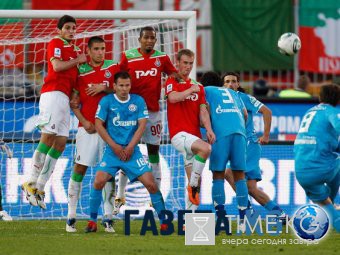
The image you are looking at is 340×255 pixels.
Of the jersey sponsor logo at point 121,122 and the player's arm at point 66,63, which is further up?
the player's arm at point 66,63

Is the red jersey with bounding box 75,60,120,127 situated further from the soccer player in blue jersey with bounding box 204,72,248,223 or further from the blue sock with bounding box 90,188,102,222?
the soccer player in blue jersey with bounding box 204,72,248,223

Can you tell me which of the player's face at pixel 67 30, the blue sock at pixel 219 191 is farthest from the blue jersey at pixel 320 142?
the player's face at pixel 67 30

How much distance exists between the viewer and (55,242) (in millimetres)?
12398

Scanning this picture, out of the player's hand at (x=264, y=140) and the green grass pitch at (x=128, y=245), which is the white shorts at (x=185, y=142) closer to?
the green grass pitch at (x=128, y=245)

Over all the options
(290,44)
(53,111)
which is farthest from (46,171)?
(290,44)

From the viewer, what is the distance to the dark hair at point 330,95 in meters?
13.1

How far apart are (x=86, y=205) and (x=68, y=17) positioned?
11.6ft

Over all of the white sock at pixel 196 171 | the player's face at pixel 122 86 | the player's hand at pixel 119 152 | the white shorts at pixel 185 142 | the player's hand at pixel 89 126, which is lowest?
the white sock at pixel 196 171

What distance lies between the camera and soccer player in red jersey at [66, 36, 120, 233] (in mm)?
13672

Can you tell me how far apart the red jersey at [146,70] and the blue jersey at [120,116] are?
670 millimetres

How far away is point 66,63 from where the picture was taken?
44.9 ft

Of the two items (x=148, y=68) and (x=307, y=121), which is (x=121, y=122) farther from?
(x=307, y=121)

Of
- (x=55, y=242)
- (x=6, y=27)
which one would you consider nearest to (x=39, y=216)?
(x=6, y=27)

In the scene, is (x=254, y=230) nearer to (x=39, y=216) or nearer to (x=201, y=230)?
(x=201, y=230)
